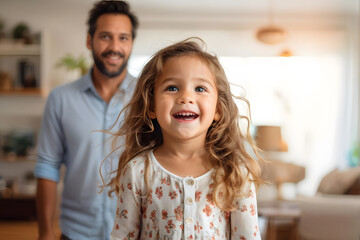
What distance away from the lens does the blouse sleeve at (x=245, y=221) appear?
967 millimetres

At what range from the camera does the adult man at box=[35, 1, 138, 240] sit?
1.62 metres

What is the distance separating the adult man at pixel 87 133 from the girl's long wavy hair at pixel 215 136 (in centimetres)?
48

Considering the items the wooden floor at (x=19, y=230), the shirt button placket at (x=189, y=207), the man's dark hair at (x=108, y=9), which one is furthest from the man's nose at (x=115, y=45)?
the wooden floor at (x=19, y=230)

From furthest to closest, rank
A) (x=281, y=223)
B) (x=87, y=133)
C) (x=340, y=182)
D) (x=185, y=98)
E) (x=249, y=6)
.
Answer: (x=249, y=6), (x=281, y=223), (x=340, y=182), (x=87, y=133), (x=185, y=98)

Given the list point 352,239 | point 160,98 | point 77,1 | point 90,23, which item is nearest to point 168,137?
point 160,98

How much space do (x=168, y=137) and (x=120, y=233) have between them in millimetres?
248

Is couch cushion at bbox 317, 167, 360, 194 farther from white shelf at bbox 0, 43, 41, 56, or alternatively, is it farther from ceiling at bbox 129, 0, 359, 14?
white shelf at bbox 0, 43, 41, 56

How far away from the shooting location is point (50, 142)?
1.67 meters

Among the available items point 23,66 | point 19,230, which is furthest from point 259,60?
point 19,230

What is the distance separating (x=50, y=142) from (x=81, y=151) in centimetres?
13

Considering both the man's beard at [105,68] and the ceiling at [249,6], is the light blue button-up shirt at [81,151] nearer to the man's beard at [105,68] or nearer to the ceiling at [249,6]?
the man's beard at [105,68]

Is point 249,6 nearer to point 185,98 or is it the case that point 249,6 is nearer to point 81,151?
point 81,151

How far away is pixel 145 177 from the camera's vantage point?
101 centimetres

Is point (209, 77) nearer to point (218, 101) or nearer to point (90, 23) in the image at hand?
point (218, 101)
